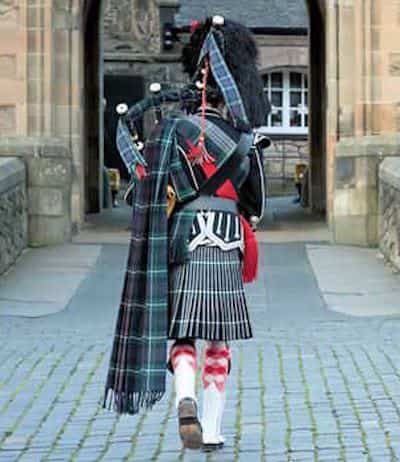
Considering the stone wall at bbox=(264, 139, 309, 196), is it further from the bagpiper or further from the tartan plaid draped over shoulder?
the tartan plaid draped over shoulder

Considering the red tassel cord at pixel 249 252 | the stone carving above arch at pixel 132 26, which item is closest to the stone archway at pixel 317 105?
the stone carving above arch at pixel 132 26

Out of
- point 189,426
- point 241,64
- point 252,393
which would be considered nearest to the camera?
point 189,426

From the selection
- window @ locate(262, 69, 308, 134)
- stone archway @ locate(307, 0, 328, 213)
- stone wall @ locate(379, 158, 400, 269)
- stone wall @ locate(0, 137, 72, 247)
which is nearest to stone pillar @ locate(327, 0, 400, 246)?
stone wall @ locate(379, 158, 400, 269)

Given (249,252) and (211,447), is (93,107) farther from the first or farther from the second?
(211,447)

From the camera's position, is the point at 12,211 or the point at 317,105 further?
the point at 317,105

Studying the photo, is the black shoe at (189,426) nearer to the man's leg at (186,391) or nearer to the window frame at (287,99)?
the man's leg at (186,391)

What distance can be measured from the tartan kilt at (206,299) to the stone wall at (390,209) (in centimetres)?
694

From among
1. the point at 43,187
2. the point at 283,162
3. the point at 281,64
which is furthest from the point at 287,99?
the point at 43,187

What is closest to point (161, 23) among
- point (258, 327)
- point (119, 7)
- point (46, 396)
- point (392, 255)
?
point (119, 7)

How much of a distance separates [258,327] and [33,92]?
5.88 m

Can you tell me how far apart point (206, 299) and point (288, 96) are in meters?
31.2

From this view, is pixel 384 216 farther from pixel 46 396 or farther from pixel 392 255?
pixel 46 396

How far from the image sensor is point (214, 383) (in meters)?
6.14

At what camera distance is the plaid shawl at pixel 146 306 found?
5.97 m
